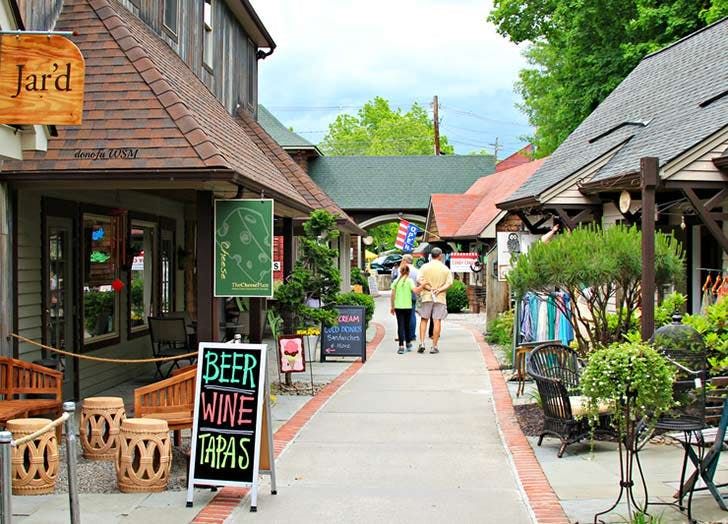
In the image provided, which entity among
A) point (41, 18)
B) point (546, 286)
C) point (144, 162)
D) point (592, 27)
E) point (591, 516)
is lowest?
point (591, 516)

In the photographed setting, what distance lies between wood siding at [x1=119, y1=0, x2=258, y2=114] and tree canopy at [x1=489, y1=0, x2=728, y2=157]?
410 inches

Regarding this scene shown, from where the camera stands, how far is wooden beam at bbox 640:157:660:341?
886 cm

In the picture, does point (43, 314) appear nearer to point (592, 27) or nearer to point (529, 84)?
point (592, 27)

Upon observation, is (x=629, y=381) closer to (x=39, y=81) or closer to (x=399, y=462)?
(x=399, y=462)

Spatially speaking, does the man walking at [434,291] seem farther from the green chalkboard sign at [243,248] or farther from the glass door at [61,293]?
the glass door at [61,293]

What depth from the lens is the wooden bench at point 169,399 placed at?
7.86 meters

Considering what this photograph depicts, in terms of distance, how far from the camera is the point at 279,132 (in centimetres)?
3434

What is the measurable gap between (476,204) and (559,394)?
2936 cm

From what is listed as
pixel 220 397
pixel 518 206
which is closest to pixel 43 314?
pixel 220 397

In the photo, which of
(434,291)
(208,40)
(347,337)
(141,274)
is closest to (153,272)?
(141,274)

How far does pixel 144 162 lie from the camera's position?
9.10 metres

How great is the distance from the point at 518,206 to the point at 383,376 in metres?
5.62

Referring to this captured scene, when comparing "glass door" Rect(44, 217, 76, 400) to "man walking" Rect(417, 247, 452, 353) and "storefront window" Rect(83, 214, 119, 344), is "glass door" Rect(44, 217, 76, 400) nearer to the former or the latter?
"storefront window" Rect(83, 214, 119, 344)

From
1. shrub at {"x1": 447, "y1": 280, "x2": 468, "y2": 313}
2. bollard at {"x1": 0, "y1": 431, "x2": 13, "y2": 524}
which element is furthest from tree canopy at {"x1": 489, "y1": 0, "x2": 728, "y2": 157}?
bollard at {"x1": 0, "y1": 431, "x2": 13, "y2": 524}
